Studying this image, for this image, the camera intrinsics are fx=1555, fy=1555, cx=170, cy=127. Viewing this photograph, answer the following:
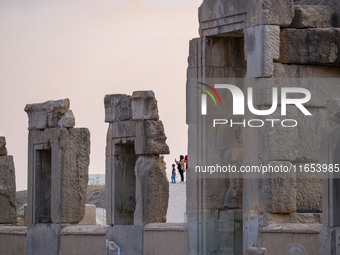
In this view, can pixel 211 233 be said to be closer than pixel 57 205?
Yes

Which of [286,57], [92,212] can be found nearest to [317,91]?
[286,57]

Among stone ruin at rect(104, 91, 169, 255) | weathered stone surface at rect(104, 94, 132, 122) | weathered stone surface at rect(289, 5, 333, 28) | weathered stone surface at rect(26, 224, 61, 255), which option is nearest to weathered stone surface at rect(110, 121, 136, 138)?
stone ruin at rect(104, 91, 169, 255)

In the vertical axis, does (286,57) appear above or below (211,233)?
above

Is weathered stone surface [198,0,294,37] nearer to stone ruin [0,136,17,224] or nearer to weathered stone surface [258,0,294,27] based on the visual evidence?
weathered stone surface [258,0,294,27]

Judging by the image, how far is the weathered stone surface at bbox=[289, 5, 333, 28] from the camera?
24188 millimetres

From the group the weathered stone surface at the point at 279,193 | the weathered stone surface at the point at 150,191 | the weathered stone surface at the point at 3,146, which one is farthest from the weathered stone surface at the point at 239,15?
the weathered stone surface at the point at 3,146

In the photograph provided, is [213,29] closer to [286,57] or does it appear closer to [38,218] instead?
[286,57]

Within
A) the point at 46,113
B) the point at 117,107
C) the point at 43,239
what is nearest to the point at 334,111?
the point at 117,107

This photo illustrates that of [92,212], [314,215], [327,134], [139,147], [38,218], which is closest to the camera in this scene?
[327,134]

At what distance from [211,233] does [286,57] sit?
317cm

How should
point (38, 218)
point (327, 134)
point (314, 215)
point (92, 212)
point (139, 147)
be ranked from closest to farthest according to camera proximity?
point (327, 134) < point (314, 215) < point (139, 147) < point (38, 218) < point (92, 212)

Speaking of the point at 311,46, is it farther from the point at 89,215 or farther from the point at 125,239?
the point at 89,215

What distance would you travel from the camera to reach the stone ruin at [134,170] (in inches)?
1080

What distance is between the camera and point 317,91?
24234mm
